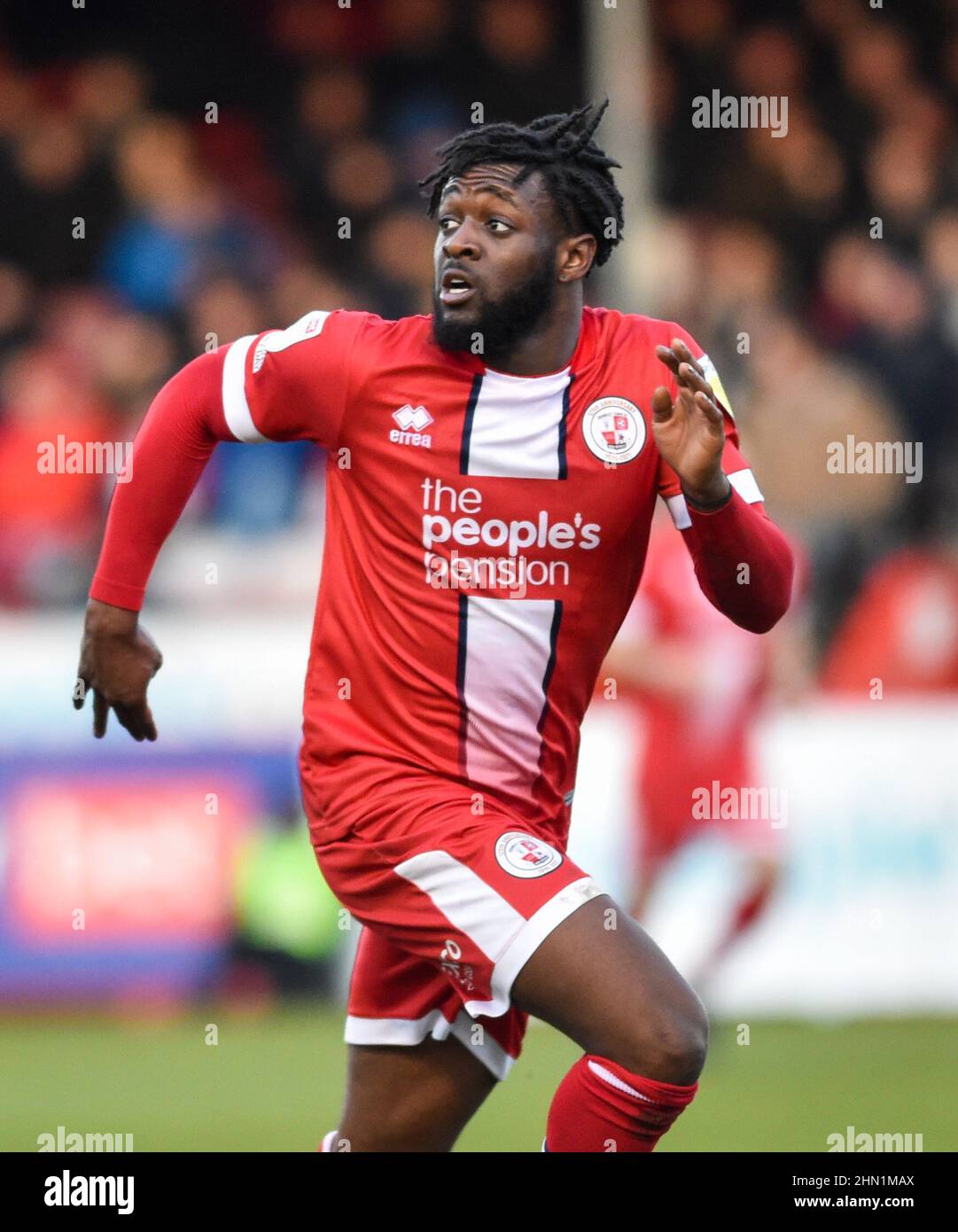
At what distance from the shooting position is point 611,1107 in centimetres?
394

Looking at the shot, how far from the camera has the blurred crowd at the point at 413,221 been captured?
32.0 feet

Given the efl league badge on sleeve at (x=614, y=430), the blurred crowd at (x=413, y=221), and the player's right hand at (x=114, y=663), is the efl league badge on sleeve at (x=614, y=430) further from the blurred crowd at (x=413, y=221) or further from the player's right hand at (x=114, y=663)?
the blurred crowd at (x=413, y=221)

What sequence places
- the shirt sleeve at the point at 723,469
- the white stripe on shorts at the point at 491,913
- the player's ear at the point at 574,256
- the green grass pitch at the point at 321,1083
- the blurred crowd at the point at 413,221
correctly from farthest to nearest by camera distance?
the blurred crowd at the point at 413,221 < the green grass pitch at the point at 321,1083 < the player's ear at the point at 574,256 < the shirt sleeve at the point at 723,469 < the white stripe on shorts at the point at 491,913

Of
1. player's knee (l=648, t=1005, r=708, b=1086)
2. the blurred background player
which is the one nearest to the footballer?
player's knee (l=648, t=1005, r=708, b=1086)

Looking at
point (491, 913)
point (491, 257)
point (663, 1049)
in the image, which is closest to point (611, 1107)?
point (663, 1049)

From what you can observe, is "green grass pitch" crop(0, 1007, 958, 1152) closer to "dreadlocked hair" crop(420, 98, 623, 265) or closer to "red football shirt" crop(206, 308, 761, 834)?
"red football shirt" crop(206, 308, 761, 834)

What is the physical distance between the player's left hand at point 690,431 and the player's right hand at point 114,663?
4.07 ft

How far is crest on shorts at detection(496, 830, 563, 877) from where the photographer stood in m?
4.10

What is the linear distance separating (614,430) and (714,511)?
1.26ft

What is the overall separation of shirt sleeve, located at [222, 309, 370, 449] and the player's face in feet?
0.76

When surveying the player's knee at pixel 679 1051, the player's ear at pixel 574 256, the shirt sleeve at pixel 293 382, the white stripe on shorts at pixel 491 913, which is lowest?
the player's knee at pixel 679 1051

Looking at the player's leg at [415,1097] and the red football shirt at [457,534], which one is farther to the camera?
the player's leg at [415,1097]

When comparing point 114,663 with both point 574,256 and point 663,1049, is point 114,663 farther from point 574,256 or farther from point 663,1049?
point 663,1049

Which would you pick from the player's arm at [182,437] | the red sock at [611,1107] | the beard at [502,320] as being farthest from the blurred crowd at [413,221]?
the red sock at [611,1107]
